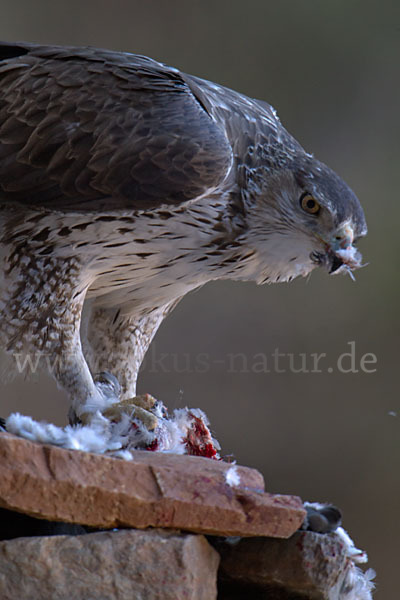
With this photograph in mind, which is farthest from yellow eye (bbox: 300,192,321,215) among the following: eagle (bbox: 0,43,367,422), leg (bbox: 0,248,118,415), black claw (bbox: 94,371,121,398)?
black claw (bbox: 94,371,121,398)

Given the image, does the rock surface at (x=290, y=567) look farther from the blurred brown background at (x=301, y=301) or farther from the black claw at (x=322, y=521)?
the blurred brown background at (x=301, y=301)

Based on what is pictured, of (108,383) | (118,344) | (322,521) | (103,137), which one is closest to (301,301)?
(118,344)

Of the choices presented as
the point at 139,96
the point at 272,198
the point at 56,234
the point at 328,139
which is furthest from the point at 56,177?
the point at 328,139

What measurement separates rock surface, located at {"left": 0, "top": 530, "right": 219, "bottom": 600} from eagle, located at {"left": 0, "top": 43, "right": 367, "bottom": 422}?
567 mm

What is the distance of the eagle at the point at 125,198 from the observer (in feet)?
5.95

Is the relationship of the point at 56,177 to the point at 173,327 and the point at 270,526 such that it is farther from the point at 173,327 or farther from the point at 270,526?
the point at 173,327

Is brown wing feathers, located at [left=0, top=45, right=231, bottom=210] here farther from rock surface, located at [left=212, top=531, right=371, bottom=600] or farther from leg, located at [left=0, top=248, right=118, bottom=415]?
rock surface, located at [left=212, top=531, right=371, bottom=600]

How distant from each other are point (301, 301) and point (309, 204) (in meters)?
2.19

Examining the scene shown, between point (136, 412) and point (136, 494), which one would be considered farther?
point (136, 412)

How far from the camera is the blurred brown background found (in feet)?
12.7

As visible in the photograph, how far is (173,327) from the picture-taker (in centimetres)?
398

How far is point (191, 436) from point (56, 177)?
0.66m

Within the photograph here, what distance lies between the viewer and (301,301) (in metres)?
4.06

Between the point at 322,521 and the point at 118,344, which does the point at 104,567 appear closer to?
the point at 322,521
